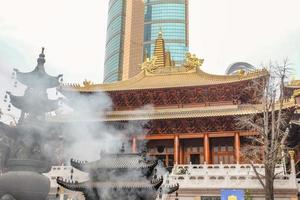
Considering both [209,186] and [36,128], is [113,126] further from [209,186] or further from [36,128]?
[36,128]

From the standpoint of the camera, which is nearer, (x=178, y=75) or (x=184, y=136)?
(x=184, y=136)

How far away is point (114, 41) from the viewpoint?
95000mm

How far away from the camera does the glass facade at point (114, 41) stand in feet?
304

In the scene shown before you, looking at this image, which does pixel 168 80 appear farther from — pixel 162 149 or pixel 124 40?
pixel 124 40

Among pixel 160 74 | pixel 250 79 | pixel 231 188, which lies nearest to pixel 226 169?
pixel 231 188

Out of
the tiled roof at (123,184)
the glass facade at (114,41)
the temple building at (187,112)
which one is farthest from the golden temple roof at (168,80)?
the glass facade at (114,41)

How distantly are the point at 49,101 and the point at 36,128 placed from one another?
95cm

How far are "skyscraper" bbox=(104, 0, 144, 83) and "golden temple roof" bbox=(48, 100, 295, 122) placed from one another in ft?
203

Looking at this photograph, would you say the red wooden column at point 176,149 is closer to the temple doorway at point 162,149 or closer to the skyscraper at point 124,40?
the temple doorway at point 162,149

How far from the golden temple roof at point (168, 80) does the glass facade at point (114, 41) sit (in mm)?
62131

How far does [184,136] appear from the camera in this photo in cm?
2483

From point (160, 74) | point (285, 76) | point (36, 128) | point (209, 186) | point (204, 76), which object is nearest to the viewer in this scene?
point (36, 128)

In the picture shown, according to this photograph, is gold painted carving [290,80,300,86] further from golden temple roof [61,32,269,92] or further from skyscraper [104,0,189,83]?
skyscraper [104,0,189,83]

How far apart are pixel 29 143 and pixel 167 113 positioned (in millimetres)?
15242
